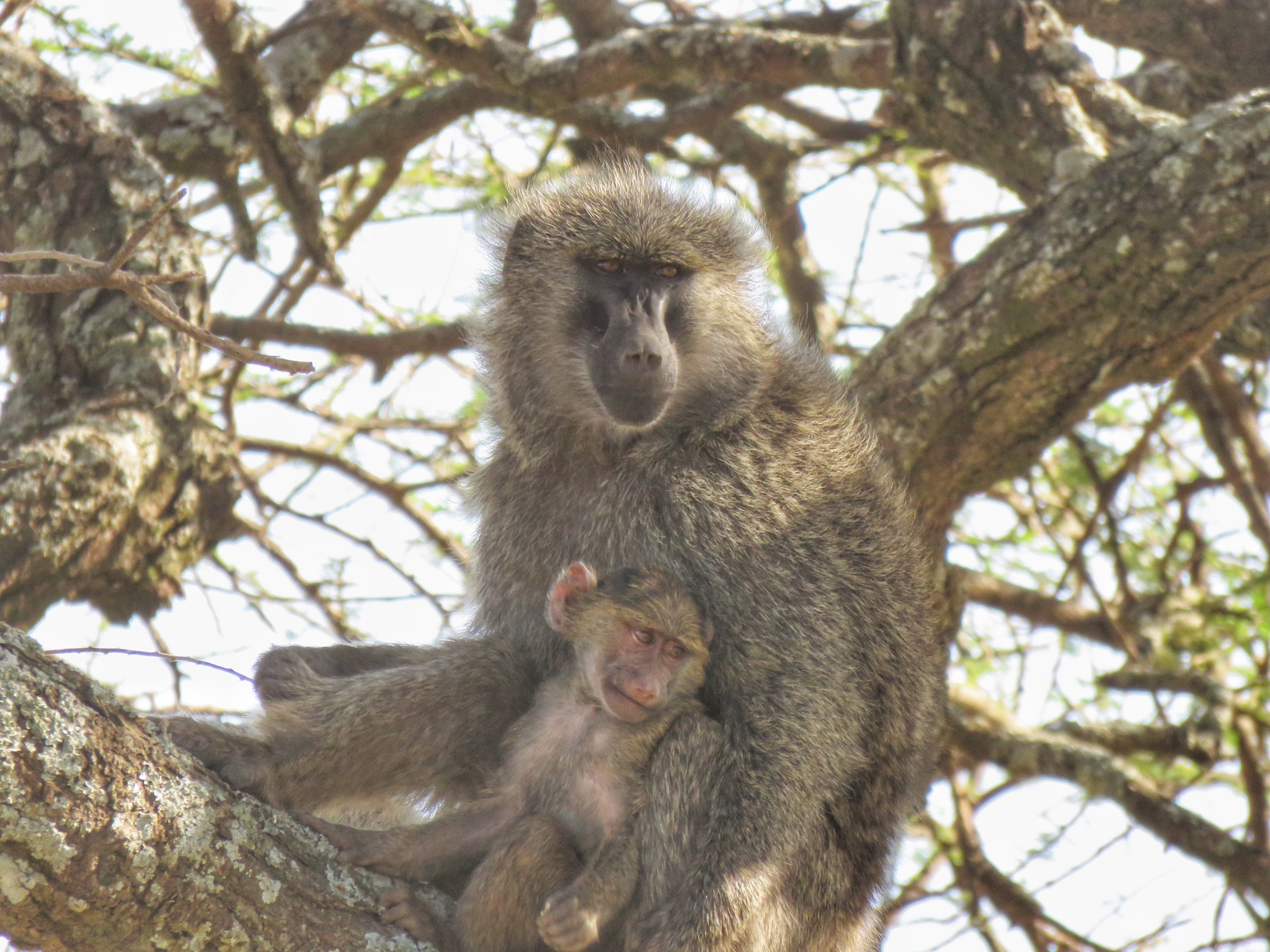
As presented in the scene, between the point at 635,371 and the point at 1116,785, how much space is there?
2.95m

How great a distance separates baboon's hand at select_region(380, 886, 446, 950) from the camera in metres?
3.28

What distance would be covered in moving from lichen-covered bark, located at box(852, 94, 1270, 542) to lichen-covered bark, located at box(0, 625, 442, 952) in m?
2.78

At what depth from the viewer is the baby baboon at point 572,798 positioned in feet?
11.0

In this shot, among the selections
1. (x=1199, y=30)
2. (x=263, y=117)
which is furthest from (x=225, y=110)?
(x=1199, y=30)

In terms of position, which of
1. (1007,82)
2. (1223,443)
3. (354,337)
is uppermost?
(1007,82)

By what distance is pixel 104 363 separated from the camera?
4781 mm

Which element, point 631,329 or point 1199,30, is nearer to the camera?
point 631,329

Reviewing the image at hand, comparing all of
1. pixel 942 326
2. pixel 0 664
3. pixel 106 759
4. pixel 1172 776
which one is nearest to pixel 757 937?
pixel 106 759

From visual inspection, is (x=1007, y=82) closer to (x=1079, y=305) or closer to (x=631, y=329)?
(x=1079, y=305)

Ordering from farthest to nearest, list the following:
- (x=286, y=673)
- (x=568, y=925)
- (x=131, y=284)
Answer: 1. (x=286, y=673)
2. (x=568, y=925)
3. (x=131, y=284)

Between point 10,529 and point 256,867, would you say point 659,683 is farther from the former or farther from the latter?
point 10,529

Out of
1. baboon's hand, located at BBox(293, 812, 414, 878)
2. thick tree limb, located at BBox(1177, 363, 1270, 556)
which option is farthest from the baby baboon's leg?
thick tree limb, located at BBox(1177, 363, 1270, 556)

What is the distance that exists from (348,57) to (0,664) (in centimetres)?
422

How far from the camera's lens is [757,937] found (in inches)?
134
